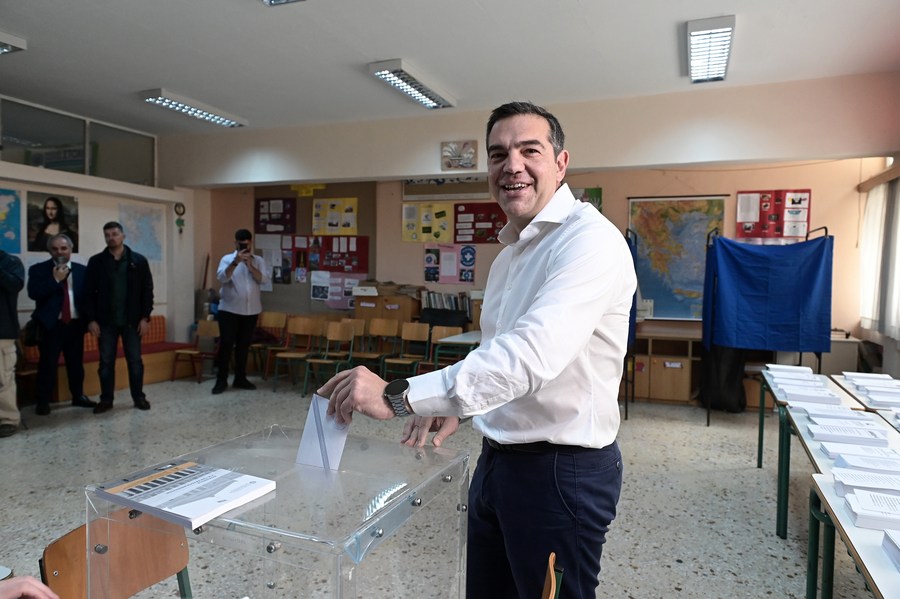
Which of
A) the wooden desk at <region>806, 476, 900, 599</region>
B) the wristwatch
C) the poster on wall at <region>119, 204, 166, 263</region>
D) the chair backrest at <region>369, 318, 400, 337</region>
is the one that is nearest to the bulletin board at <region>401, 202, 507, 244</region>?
the chair backrest at <region>369, 318, 400, 337</region>

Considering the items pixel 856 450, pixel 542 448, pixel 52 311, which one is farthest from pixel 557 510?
pixel 52 311

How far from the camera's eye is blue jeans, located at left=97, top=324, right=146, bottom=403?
17.4 ft

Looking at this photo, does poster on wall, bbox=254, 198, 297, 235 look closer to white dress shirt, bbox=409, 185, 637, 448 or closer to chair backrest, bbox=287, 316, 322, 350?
chair backrest, bbox=287, 316, 322, 350

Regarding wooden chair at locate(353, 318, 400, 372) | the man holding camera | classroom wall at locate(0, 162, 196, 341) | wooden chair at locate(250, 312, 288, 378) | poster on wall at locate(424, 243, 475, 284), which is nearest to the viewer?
classroom wall at locate(0, 162, 196, 341)

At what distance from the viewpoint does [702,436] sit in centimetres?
489

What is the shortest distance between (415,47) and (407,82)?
70cm

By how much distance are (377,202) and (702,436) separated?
4.57 meters

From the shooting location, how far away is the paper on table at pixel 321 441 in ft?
4.14

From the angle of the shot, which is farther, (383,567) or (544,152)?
(383,567)

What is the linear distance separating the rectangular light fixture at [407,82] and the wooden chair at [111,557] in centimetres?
407

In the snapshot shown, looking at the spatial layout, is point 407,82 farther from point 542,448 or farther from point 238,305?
point 542,448

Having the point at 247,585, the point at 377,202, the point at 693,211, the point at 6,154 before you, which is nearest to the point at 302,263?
the point at 377,202

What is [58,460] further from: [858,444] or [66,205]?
[858,444]

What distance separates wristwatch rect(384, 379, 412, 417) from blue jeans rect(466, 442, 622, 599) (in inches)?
14.9
